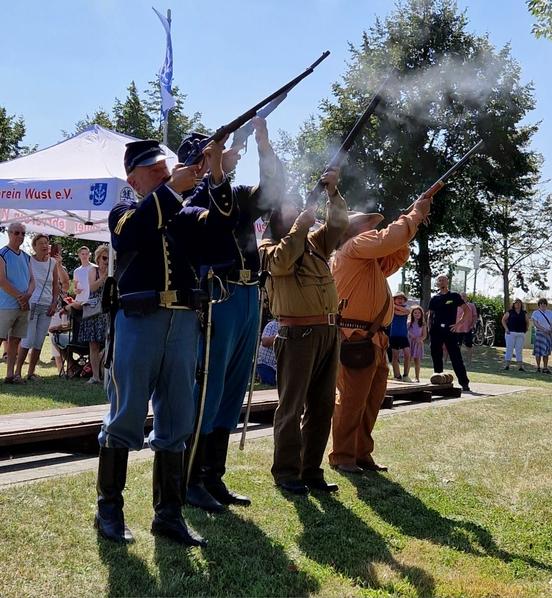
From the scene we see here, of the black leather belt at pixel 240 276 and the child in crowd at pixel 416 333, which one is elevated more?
the black leather belt at pixel 240 276

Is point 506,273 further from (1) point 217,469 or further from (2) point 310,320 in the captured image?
(1) point 217,469

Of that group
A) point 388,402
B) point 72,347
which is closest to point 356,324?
point 388,402

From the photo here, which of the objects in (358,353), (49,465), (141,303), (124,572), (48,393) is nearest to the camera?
(124,572)

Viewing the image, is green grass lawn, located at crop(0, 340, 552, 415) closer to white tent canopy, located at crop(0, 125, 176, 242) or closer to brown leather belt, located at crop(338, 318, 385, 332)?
white tent canopy, located at crop(0, 125, 176, 242)

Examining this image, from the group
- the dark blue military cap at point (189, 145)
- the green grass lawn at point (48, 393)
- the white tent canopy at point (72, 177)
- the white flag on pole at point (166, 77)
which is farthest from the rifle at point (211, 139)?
the white flag on pole at point (166, 77)

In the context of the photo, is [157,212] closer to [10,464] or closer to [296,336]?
[296,336]

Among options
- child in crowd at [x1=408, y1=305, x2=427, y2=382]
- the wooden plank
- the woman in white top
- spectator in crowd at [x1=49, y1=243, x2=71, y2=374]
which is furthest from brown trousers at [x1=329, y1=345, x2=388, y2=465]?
child in crowd at [x1=408, y1=305, x2=427, y2=382]

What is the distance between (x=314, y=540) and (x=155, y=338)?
1.37 meters

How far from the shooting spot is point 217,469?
14.4 ft

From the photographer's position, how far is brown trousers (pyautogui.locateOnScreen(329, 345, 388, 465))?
Answer: 5.42 metres

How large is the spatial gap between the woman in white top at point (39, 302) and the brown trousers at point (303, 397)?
5.80m

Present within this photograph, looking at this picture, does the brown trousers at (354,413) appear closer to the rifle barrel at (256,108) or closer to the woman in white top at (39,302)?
the rifle barrel at (256,108)

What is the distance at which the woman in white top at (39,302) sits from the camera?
383 inches

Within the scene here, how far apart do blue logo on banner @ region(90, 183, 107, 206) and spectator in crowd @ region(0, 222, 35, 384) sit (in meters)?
1.07
